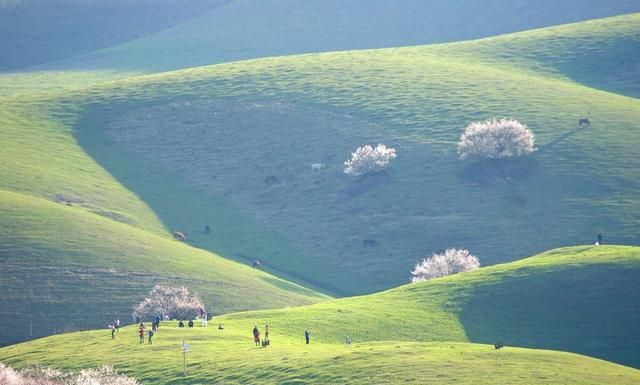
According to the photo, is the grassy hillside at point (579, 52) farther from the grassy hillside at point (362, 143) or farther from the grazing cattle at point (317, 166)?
the grazing cattle at point (317, 166)

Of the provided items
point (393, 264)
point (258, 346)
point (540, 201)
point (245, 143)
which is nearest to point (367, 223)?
point (393, 264)

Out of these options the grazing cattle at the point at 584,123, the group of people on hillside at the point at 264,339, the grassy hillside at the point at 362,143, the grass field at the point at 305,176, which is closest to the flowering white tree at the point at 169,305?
the grass field at the point at 305,176

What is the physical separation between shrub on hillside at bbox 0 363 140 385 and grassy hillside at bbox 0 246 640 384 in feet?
4.66

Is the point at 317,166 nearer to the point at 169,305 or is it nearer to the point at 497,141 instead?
the point at 497,141

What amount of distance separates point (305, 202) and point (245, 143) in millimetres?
18372

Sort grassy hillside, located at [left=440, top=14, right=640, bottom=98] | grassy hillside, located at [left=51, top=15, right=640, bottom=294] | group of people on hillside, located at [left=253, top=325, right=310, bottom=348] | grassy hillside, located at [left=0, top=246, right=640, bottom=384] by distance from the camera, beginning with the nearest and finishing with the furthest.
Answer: grassy hillside, located at [left=0, top=246, right=640, bottom=384] → group of people on hillside, located at [left=253, top=325, right=310, bottom=348] → grassy hillside, located at [left=51, top=15, right=640, bottom=294] → grassy hillside, located at [left=440, top=14, right=640, bottom=98]

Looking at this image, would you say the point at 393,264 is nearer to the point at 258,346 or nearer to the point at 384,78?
the point at 258,346

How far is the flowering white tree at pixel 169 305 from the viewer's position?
8806cm

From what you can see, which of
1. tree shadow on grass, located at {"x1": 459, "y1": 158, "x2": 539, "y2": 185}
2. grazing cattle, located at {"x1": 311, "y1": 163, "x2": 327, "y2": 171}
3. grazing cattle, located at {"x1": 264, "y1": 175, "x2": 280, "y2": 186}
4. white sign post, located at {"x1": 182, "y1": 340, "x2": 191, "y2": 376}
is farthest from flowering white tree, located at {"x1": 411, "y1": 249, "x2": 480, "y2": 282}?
white sign post, located at {"x1": 182, "y1": 340, "x2": 191, "y2": 376}

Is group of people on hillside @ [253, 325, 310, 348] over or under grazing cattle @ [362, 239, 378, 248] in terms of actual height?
under

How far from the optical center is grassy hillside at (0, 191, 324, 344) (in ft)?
289

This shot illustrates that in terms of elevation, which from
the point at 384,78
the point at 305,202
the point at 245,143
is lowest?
the point at 305,202

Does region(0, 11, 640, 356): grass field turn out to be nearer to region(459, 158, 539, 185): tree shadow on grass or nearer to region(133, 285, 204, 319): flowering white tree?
region(459, 158, 539, 185): tree shadow on grass

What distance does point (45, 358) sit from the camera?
6912 cm
